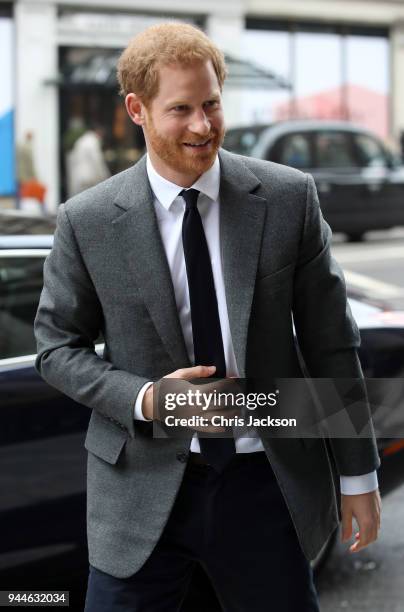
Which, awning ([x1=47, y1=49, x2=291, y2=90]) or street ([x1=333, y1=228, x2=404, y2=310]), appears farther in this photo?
awning ([x1=47, y1=49, x2=291, y2=90])

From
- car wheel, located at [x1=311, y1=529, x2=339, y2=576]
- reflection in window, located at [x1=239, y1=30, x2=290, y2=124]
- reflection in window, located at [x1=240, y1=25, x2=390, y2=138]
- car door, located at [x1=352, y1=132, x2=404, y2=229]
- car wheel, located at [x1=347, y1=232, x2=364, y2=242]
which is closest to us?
car wheel, located at [x1=311, y1=529, x2=339, y2=576]

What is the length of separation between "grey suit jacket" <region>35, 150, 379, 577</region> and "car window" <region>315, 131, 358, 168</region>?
41.2 ft

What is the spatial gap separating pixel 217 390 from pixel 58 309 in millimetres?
380

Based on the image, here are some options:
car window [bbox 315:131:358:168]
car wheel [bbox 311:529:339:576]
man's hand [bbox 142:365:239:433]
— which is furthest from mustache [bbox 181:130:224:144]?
car window [bbox 315:131:358:168]

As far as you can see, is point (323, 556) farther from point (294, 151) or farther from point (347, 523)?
point (294, 151)

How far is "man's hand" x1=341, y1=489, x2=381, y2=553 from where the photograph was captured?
219cm

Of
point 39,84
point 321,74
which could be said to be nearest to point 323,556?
point 39,84

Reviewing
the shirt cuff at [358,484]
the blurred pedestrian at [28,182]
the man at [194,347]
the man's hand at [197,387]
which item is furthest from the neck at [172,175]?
the blurred pedestrian at [28,182]

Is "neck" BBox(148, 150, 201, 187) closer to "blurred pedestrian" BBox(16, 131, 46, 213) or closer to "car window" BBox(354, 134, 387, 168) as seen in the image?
"car window" BBox(354, 134, 387, 168)

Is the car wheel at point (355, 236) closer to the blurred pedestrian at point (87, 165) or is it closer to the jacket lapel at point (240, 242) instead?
the blurred pedestrian at point (87, 165)

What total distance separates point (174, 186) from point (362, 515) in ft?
2.66

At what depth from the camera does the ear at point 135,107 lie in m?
2.05

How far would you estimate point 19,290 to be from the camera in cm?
345

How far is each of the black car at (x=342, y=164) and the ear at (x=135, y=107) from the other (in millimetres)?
11768
